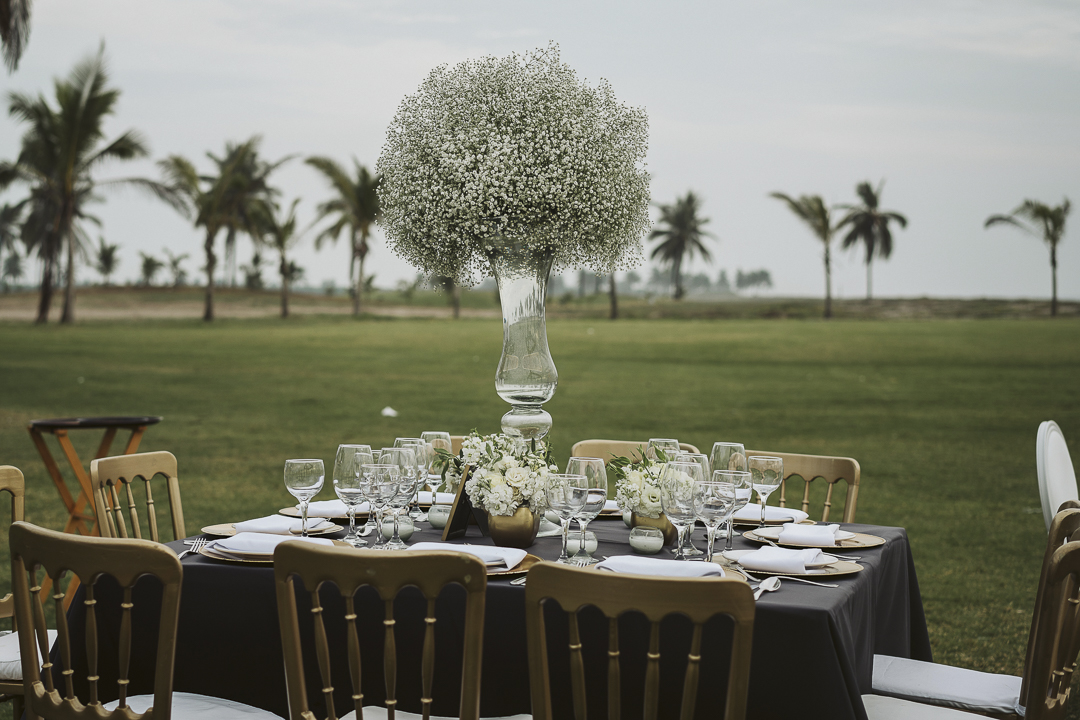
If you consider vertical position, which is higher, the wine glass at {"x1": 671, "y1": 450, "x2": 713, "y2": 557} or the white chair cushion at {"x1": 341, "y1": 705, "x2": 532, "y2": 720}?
the wine glass at {"x1": 671, "y1": 450, "x2": 713, "y2": 557}

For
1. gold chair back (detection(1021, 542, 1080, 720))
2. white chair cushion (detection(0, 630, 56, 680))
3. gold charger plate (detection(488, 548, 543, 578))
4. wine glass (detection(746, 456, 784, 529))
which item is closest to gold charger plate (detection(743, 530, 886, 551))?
wine glass (detection(746, 456, 784, 529))

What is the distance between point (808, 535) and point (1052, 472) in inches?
49.4

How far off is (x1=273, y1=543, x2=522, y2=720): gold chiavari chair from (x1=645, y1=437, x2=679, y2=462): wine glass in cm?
120

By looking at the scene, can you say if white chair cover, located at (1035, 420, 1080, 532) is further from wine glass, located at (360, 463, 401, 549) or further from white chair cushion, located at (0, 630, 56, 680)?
white chair cushion, located at (0, 630, 56, 680)

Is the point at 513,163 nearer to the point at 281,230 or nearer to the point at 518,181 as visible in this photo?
the point at 518,181

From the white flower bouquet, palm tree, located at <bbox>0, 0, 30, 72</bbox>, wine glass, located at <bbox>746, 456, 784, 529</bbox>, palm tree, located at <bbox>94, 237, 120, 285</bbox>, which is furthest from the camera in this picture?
palm tree, located at <bbox>94, 237, 120, 285</bbox>

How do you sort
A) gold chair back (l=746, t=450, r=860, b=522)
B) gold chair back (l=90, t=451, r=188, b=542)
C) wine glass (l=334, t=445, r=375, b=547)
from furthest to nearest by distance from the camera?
gold chair back (l=746, t=450, r=860, b=522), gold chair back (l=90, t=451, r=188, b=542), wine glass (l=334, t=445, r=375, b=547)

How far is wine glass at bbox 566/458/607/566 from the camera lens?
2.62 meters

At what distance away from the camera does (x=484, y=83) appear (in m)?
3.51

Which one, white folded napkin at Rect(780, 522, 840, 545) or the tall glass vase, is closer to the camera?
white folded napkin at Rect(780, 522, 840, 545)

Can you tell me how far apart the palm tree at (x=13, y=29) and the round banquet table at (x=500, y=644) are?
10096 millimetres

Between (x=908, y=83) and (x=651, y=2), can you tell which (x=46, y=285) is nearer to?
(x=651, y=2)

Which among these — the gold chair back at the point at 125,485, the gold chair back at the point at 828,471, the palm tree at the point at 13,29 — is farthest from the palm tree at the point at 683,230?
the gold chair back at the point at 125,485

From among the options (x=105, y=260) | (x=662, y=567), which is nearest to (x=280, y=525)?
(x=662, y=567)
